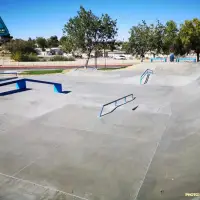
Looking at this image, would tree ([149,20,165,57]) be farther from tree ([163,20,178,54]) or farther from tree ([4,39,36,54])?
tree ([4,39,36,54])

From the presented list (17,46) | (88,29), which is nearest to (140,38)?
(88,29)

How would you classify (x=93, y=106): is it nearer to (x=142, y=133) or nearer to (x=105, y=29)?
(x=142, y=133)

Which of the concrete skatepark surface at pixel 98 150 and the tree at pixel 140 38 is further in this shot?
the tree at pixel 140 38

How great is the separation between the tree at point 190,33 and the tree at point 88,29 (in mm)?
15116

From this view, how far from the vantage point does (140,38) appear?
1662 inches

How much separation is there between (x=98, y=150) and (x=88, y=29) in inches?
1113

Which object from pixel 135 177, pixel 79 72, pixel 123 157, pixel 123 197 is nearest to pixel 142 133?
pixel 123 157

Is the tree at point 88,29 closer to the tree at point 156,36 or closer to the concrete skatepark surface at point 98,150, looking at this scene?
the tree at point 156,36

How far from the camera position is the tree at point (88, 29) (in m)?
32.6

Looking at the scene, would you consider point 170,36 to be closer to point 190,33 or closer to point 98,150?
point 190,33

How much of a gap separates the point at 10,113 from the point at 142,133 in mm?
7307

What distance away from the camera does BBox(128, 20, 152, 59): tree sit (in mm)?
41562

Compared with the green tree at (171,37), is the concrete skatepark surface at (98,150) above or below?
below

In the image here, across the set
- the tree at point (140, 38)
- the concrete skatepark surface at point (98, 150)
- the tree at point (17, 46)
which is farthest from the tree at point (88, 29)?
the tree at point (17, 46)
